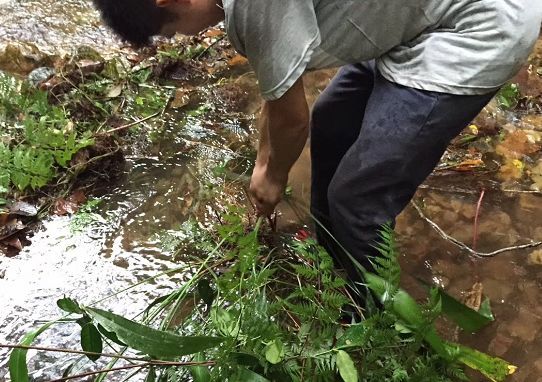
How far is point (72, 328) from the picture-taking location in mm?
2023

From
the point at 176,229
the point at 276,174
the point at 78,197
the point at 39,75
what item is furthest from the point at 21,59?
the point at 276,174

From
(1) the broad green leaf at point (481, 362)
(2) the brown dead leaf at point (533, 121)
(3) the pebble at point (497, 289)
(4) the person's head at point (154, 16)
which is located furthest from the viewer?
(2) the brown dead leaf at point (533, 121)

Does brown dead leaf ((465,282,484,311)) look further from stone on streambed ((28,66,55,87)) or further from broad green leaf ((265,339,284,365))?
stone on streambed ((28,66,55,87))

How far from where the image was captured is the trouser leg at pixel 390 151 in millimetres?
1520

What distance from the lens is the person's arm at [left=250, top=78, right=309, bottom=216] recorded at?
155 cm

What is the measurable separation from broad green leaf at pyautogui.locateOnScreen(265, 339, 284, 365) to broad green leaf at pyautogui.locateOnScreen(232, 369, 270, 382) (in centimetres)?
5

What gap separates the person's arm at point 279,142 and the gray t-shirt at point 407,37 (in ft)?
0.29

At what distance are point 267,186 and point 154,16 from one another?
67 centimetres

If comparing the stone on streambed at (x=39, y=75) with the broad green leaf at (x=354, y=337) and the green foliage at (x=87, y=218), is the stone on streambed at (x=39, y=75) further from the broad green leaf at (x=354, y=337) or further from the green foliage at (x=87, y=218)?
the broad green leaf at (x=354, y=337)

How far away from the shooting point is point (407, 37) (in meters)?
1.53

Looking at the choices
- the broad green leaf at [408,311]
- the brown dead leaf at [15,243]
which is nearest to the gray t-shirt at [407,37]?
the broad green leaf at [408,311]

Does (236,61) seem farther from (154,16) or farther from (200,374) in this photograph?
(200,374)

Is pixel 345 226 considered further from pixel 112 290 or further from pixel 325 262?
pixel 112 290

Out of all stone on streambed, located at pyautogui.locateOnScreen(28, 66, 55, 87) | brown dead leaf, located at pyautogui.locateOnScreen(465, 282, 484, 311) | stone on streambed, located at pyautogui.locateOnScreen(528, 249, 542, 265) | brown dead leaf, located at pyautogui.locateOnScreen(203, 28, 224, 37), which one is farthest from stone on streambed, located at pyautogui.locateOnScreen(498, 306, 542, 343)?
stone on streambed, located at pyautogui.locateOnScreen(28, 66, 55, 87)
